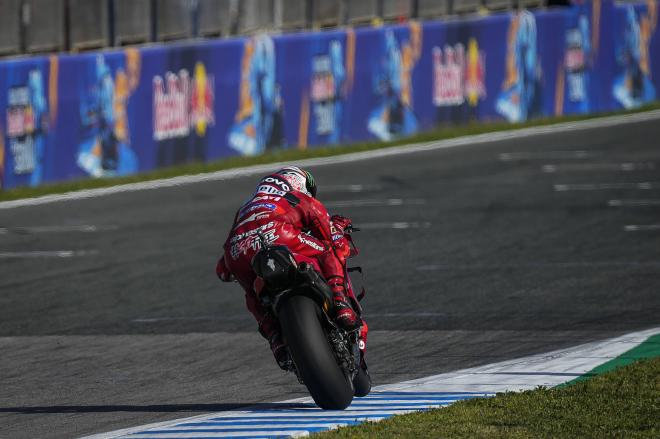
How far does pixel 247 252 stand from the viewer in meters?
8.34

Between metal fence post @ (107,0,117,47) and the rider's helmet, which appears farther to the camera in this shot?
metal fence post @ (107,0,117,47)

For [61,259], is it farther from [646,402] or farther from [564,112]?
[564,112]

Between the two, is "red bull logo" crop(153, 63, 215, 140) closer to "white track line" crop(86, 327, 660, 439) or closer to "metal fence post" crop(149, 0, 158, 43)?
"metal fence post" crop(149, 0, 158, 43)

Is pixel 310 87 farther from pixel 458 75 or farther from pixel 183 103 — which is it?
pixel 458 75

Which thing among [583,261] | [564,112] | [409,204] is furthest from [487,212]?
[564,112]

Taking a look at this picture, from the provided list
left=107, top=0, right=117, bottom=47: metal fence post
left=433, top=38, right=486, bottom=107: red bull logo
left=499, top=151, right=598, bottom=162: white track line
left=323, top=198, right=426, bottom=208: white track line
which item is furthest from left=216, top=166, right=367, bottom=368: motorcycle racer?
left=433, top=38, right=486, bottom=107: red bull logo

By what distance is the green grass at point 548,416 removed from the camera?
→ 788 cm

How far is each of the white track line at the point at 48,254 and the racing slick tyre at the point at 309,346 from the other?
8470 millimetres

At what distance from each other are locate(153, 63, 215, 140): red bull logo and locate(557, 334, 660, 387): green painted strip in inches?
474

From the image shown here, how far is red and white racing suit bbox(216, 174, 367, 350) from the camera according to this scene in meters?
8.37

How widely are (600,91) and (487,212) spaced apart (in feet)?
42.8

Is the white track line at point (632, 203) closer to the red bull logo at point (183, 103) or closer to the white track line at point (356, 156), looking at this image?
the white track line at point (356, 156)

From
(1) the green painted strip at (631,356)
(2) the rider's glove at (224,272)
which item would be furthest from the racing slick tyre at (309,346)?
(1) the green painted strip at (631,356)

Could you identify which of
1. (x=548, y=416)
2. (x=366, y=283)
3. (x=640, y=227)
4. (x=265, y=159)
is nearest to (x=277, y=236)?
(x=548, y=416)
